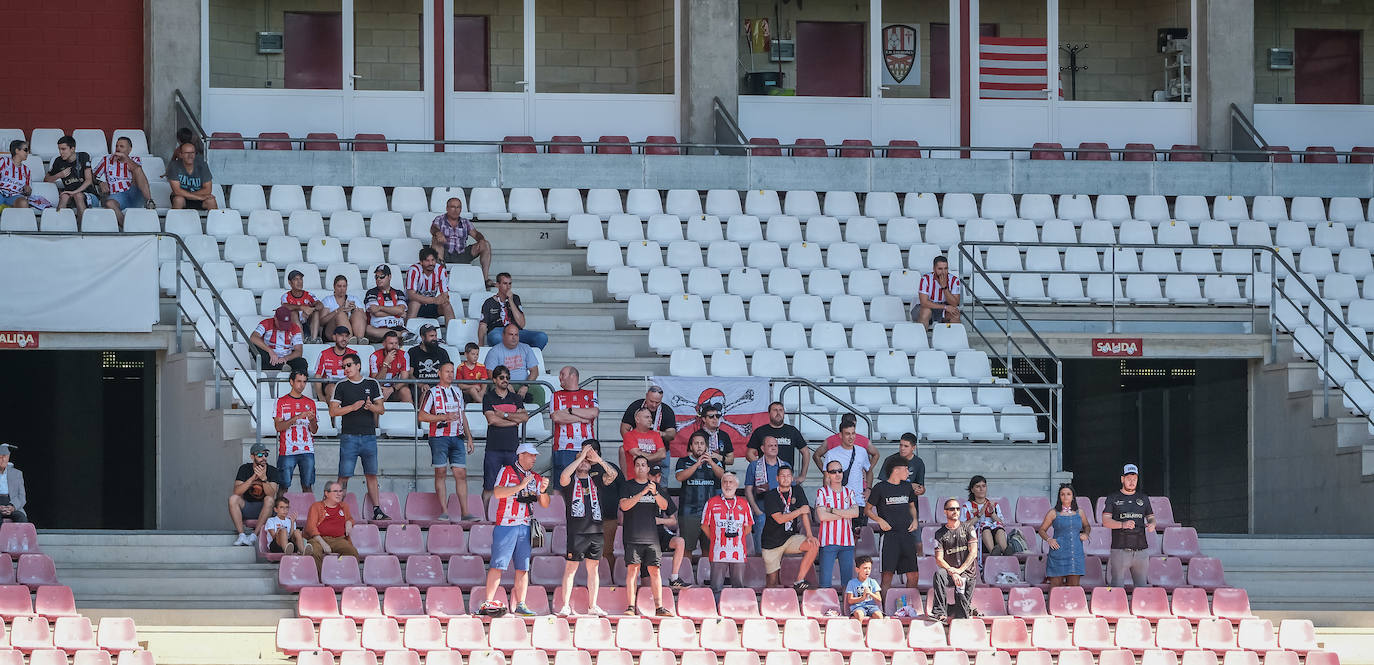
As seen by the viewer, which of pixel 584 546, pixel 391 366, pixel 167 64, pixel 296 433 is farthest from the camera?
pixel 167 64

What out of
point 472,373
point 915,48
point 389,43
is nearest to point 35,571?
point 472,373

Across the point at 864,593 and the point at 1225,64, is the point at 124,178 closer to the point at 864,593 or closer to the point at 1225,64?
the point at 864,593

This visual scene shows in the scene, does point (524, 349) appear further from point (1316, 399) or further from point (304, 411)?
point (1316, 399)

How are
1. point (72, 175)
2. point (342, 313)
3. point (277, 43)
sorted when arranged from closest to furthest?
point (342, 313), point (72, 175), point (277, 43)

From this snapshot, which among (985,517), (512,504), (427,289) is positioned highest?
(427,289)

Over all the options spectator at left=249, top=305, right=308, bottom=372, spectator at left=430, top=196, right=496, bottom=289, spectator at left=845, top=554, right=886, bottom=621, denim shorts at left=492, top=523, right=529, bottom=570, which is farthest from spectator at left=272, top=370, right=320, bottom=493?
spectator at left=845, top=554, right=886, bottom=621

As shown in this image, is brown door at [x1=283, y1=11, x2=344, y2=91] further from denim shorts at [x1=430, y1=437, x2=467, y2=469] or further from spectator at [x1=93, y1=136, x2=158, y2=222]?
denim shorts at [x1=430, y1=437, x2=467, y2=469]

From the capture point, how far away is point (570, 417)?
16156 mm

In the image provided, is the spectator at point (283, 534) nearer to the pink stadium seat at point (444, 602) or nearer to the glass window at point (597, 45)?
the pink stadium seat at point (444, 602)

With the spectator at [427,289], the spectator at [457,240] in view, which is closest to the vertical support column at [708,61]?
the spectator at [457,240]

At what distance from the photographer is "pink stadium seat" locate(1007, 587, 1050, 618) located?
15.4m

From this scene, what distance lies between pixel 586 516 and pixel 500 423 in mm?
1456

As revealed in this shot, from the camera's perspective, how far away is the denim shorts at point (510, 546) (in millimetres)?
14938

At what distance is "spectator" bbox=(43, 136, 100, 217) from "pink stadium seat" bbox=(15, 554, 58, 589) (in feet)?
18.1
